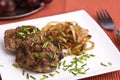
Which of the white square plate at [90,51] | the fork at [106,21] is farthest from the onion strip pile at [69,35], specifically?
the fork at [106,21]

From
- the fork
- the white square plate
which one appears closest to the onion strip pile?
the white square plate

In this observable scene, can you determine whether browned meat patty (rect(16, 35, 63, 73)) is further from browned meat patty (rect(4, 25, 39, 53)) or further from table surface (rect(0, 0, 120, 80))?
table surface (rect(0, 0, 120, 80))

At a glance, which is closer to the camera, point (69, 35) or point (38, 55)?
point (38, 55)

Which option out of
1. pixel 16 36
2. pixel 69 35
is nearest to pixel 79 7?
pixel 69 35

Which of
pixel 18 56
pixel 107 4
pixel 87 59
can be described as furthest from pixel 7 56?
pixel 107 4

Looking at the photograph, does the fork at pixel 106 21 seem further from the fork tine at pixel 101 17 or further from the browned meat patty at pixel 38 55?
the browned meat patty at pixel 38 55

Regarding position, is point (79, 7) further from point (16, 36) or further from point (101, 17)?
point (16, 36)

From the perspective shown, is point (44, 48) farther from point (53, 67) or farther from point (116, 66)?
point (116, 66)
